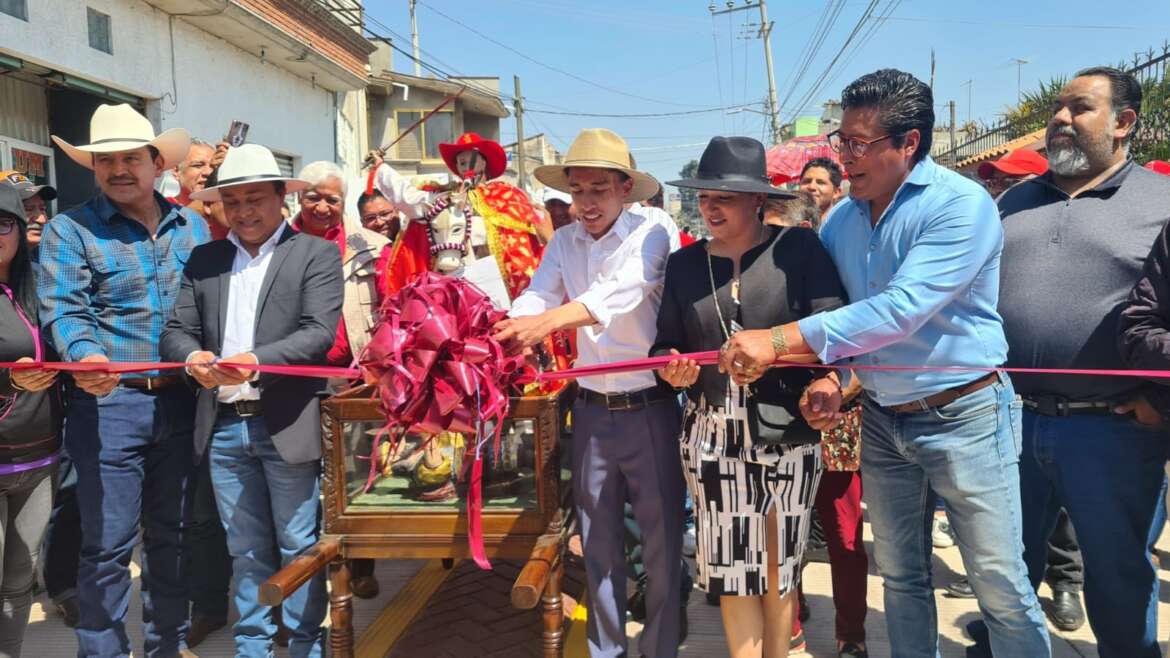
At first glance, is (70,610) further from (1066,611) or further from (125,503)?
(1066,611)

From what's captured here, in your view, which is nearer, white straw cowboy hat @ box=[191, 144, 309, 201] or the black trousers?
white straw cowboy hat @ box=[191, 144, 309, 201]

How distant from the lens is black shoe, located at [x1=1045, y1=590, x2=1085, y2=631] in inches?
141

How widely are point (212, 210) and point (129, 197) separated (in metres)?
1.06

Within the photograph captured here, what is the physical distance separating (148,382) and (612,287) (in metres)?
1.83

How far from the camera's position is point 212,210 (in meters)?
4.23

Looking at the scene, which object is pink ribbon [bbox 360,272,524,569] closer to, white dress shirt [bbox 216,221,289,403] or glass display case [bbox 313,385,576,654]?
glass display case [bbox 313,385,576,654]

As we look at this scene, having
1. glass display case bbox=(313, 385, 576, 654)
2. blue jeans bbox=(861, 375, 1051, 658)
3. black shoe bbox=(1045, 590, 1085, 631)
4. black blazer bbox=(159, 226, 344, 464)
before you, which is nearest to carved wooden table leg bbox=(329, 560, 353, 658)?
glass display case bbox=(313, 385, 576, 654)

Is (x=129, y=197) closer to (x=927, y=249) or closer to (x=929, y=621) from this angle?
(x=927, y=249)

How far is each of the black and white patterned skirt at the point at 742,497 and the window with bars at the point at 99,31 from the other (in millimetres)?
8271

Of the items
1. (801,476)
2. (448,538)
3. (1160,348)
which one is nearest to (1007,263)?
(1160,348)

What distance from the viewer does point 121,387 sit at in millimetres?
3080

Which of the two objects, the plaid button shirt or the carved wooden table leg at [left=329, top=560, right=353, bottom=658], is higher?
the plaid button shirt

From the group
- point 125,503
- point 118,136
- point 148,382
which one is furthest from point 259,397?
point 118,136

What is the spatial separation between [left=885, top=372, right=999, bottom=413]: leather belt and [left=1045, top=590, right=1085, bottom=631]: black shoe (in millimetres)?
1825
